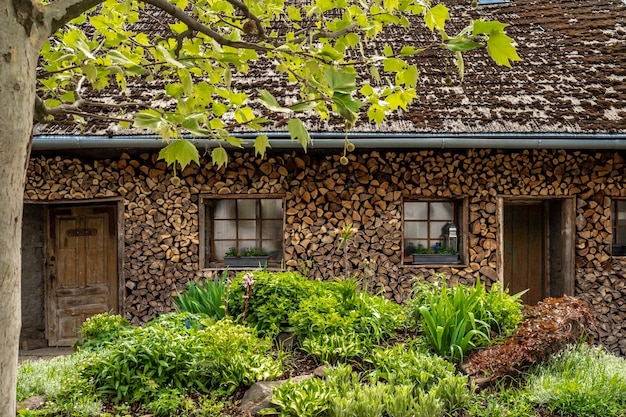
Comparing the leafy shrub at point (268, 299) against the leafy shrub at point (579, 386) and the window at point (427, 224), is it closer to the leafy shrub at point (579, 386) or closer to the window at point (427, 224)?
the leafy shrub at point (579, 386)

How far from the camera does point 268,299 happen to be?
167 inches

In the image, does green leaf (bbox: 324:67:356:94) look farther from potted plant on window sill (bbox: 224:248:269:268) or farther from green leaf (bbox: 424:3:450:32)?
potted plant on window sill (bbox: 224:248:269:268)

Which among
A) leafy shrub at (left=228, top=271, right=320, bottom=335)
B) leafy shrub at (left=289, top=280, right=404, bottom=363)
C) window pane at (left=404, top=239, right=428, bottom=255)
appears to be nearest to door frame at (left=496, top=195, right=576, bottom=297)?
window pane at (left=404, top=239, right=428, bottom=255)

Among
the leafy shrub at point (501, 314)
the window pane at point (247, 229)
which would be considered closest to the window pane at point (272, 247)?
the window pane at point (247, 229)

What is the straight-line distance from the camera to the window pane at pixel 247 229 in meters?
6.11

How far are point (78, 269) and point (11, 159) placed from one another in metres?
5.40

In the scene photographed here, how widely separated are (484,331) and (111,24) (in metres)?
3.30

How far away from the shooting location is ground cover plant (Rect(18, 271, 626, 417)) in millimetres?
3074

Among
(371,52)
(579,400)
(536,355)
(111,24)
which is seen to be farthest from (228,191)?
(579,400)

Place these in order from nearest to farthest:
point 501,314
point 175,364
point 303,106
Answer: point 303,106 → point 175,364 → point 501,314

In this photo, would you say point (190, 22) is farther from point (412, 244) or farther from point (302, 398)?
point (412, 244)

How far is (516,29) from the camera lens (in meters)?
7.12

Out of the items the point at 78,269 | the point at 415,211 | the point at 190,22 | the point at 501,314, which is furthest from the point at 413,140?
the point at 78,269

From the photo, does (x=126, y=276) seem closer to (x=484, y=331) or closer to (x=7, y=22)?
(x=484, y=331)
